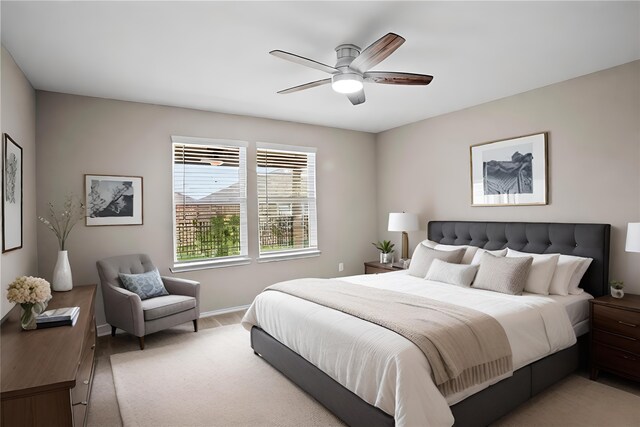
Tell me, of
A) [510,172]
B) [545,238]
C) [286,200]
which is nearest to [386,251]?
[286,200]

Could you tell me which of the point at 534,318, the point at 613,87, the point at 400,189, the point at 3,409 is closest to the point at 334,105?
the point at 400,189

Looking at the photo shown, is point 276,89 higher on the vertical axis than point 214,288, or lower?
higher

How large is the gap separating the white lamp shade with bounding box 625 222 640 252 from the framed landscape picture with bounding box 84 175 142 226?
4.75m

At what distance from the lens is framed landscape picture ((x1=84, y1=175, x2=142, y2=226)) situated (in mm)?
3980

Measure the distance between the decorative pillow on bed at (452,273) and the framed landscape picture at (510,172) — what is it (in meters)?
1.11

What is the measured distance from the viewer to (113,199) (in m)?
4.09

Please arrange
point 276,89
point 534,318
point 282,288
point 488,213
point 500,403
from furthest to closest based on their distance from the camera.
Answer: point 488,213 → point 276,89 → point 282,288 → point 534,318 → point 500,403

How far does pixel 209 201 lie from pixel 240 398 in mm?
2681

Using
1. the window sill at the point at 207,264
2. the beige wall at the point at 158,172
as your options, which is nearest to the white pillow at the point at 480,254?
the beige wall at the point at 158,172

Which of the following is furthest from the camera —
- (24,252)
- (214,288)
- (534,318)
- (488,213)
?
(214,288)

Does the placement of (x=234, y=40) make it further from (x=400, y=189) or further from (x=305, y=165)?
(x=400, y=189)

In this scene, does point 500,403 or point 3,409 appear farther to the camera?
point 500,403

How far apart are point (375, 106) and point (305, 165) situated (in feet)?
4.81

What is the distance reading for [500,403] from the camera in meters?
2.33
